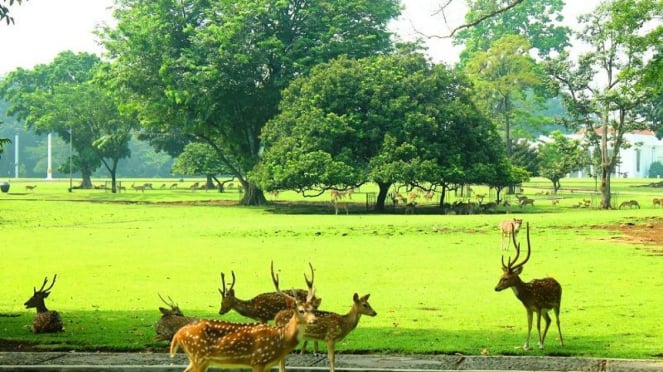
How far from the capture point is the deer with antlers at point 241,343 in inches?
338

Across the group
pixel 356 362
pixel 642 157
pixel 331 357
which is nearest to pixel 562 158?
pixel 356 362

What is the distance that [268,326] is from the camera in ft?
29.1

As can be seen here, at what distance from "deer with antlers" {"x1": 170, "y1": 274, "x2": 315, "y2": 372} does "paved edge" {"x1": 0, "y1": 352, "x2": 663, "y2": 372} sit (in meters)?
1.80

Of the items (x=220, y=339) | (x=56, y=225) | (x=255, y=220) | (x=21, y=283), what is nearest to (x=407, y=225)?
(x=255, y=220)

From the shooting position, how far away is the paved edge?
34.6 ft

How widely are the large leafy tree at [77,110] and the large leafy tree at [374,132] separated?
3266 cm

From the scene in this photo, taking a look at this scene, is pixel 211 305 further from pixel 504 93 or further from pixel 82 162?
pixel 82 162

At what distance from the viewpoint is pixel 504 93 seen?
267 feet

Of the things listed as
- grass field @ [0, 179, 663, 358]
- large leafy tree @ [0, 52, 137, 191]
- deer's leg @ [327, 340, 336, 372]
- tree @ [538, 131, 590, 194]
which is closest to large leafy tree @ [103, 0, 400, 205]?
grass field @ [0, 179, 663, 358]

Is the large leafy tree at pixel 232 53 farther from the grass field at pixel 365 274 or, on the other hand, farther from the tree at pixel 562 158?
the tree at pixel 562 158

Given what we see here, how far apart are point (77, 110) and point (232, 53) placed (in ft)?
117

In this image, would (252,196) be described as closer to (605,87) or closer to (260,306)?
(605,87)

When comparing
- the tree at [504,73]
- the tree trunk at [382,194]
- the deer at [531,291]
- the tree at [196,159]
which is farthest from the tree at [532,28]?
the deer at [531,291]

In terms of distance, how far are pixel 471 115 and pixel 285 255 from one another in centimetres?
2778
